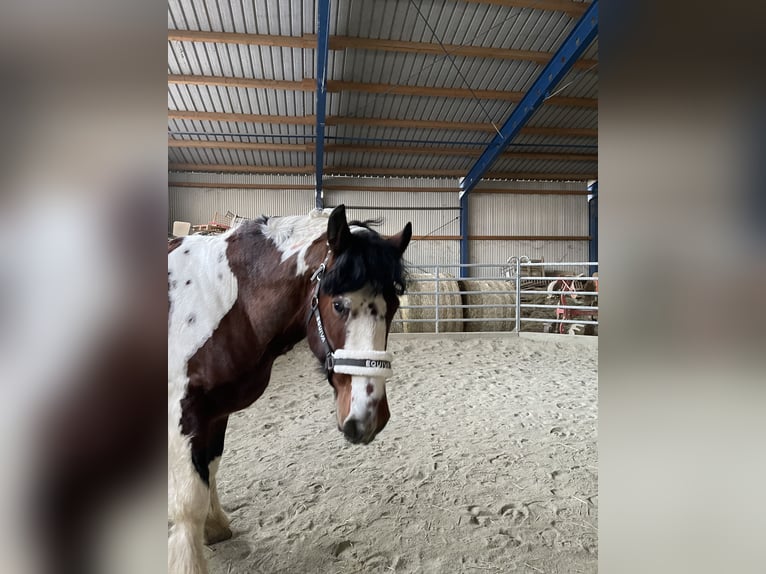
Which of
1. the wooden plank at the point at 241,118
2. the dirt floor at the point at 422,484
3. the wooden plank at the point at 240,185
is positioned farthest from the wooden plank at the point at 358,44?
the dirt floor at the point at 422,484

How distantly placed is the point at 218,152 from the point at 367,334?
37.2 ft

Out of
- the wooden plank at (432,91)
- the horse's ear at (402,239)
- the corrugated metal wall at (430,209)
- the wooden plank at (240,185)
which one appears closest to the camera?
the horse's ear at (402,239)

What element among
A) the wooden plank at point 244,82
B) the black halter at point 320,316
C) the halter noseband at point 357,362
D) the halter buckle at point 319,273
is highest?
the wooden plank at point 244,82

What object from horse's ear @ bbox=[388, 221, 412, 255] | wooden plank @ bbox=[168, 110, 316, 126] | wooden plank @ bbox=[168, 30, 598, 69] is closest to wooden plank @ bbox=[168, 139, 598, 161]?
wooden plank @ bbox=[168, 110, 316, 126]

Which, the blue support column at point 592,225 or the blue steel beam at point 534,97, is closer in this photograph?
the blue steel beam at point 534,97

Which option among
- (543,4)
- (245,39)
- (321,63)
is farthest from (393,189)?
(543,4)

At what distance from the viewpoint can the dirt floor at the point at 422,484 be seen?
4.95 feet

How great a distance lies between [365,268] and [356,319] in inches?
6.3

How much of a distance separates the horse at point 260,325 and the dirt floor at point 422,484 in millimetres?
608

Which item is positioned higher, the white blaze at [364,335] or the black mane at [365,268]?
the black mane at [365,268]

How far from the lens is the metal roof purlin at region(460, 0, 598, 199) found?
233 inches

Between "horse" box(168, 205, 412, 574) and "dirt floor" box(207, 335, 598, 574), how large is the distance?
24.0 inches

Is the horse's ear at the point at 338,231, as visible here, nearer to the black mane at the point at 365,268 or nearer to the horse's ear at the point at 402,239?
the black mane at the point at 365,268
